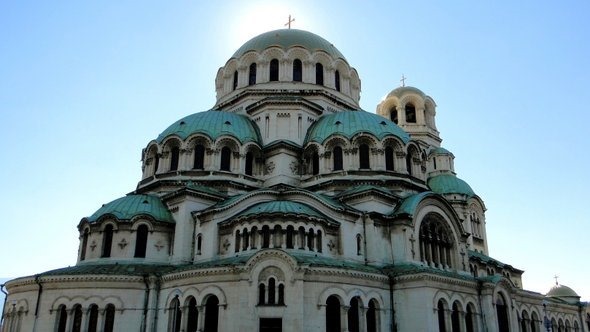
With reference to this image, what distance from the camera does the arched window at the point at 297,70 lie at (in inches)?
1484

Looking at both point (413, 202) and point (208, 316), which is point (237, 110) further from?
point (208, 316)

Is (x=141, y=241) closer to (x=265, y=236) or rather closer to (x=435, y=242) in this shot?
(x=265, y=236)

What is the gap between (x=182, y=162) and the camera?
103ft

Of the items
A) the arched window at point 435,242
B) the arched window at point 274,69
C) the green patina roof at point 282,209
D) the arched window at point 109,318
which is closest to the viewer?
the arched window at point 109,318

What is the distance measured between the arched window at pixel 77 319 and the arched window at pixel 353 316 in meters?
13.0

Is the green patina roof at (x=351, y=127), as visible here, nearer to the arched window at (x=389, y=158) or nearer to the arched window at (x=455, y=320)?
the arched window at (x=389, y=158)

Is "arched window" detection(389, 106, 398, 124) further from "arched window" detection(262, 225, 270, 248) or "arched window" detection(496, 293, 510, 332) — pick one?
"arched window" detection(262, 225, 270, 248)

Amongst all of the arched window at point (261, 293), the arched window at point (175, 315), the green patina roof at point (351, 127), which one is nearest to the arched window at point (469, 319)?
the arched window at point (261, 293)

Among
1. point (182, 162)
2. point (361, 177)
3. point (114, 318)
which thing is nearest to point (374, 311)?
point (361, 177)

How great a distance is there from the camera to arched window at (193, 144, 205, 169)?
31750 mm

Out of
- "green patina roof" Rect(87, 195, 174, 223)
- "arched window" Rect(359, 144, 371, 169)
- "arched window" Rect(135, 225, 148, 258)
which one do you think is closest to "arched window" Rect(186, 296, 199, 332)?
"arched window" Rect(135, 225, 148, 258)

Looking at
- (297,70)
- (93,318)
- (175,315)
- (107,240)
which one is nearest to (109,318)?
(93,318)

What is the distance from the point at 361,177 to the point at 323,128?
4.50 metres

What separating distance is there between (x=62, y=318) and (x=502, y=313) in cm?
2276
